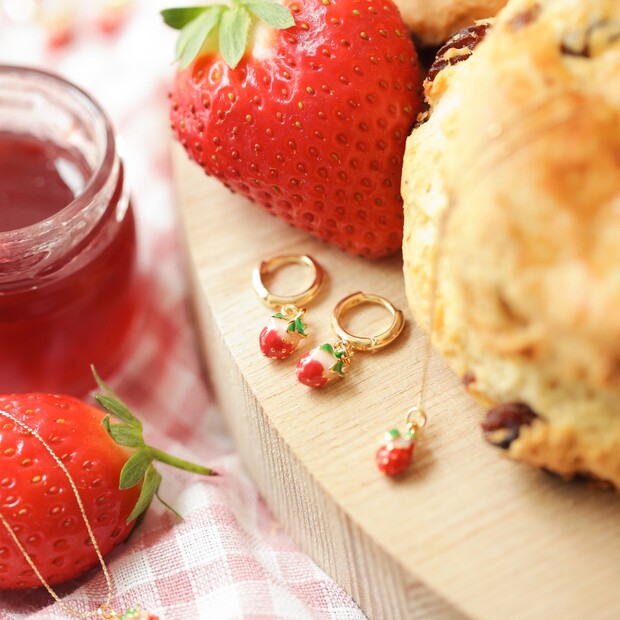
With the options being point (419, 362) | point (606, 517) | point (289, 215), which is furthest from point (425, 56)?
point (606, 517)

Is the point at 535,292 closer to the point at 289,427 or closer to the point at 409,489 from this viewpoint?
the point at 409,489

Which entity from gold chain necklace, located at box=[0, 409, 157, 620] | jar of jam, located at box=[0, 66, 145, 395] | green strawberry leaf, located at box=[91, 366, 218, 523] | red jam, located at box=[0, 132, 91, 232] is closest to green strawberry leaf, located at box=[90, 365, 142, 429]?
green strawberry leaf, located at box=[91, 366, 218, 523]

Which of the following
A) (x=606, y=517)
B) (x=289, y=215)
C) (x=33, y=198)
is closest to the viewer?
(x=606, y=517)

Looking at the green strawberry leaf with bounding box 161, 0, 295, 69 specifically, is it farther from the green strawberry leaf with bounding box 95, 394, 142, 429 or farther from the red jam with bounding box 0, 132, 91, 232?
the green strawberry leaf with bounding box 95, 394, 142, 429

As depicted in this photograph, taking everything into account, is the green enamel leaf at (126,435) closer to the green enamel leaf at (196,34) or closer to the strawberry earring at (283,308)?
the strawberry earring at (283,308)

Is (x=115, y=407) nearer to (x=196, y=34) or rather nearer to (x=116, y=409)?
(x=116, y=409)
